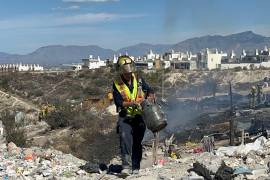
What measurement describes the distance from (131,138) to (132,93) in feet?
2.01

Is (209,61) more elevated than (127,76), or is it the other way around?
(127,76)

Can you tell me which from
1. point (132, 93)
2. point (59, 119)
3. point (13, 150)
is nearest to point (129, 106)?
point (132, 93)

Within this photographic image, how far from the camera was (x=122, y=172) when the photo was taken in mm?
7742

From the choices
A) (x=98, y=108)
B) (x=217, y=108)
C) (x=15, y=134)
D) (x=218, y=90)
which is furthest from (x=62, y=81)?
(x=15, y=134)

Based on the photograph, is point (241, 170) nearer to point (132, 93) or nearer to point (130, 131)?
point (130, 131)

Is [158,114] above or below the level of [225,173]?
above

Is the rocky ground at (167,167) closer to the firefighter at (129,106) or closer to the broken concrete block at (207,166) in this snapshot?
the broken concrete block at (207,166)

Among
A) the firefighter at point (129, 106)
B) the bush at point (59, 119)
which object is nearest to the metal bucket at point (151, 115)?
the firefighter at point (129, 106)

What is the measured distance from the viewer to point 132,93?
7516 mm

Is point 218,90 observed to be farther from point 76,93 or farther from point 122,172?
point 122,172

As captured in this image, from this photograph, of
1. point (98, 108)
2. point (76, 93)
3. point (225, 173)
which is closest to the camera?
point (225, 173)

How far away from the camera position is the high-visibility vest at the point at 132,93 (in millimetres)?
7457

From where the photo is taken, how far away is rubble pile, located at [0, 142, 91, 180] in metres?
8.46

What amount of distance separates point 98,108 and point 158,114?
86.8 feet
